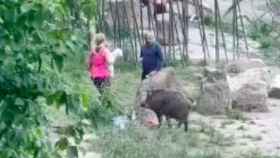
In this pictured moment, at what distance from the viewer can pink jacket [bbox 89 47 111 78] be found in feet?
45.4

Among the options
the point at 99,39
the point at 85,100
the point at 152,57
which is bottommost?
the point at 152,57

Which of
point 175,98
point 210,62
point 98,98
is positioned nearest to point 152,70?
point 175,98

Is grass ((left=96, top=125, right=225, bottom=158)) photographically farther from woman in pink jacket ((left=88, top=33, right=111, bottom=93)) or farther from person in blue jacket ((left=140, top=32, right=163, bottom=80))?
person in blue jacket ((left=140, top=32, right=163, bottom=80))

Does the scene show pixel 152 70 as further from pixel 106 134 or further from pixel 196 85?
pixel 106 134

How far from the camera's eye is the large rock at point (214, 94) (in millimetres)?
14784

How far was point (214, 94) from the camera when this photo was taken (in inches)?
583

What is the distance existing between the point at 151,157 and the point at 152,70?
→ 15.2 feet

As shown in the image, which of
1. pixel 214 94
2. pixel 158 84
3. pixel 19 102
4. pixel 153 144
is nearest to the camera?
pixel 19 102

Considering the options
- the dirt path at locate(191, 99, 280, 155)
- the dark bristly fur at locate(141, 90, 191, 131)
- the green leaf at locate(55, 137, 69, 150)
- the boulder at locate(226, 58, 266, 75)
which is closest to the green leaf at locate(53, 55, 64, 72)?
the green leaf at locate(55, 137, 69, 150)

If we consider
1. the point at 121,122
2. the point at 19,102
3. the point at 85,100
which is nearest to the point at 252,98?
the point at 121,122

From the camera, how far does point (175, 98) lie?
1304cm

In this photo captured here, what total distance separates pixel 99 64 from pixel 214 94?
6.28 ft

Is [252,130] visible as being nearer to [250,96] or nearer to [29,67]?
[250,96]

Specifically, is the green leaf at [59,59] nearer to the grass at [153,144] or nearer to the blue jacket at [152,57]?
the grass at [153,144]
